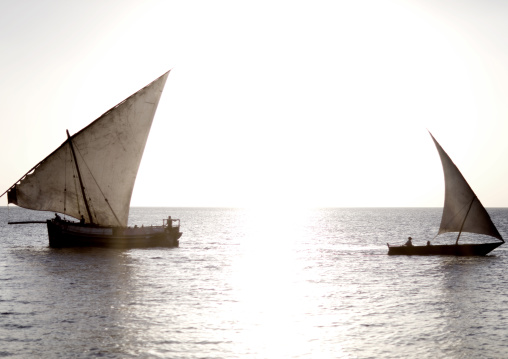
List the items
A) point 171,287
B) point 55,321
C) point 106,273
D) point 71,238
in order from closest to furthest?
point 55,321
point 171,287
point 106,273
point 71,238

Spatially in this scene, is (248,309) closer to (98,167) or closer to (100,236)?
(98,167)

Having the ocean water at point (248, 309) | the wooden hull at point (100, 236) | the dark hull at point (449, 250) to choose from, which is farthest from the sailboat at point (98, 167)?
the dark hull at point (449, 250)

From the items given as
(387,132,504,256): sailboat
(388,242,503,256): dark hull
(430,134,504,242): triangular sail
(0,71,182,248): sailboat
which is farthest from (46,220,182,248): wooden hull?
(430,134,504,242): triangular sail

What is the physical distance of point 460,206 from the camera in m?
59.2

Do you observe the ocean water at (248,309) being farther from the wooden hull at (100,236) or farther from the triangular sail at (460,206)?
the wooden hull at (100,236)

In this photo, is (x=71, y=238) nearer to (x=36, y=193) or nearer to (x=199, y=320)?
(x=36, y=193)

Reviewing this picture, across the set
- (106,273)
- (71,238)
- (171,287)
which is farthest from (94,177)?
(171,287)

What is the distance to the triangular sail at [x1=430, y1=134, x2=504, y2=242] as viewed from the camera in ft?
192

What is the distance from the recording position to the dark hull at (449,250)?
60625 mm

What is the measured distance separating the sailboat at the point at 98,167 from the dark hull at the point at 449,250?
29844mm

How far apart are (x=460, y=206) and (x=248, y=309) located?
113 feet

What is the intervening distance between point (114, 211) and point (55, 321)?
35795 mm

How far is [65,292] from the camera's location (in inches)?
1457

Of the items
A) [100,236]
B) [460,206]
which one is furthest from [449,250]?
[100,236]
